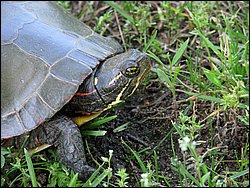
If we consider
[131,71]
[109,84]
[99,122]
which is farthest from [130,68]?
[99,122]

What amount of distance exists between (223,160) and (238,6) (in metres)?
1.43

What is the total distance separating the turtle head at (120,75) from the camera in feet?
9.52

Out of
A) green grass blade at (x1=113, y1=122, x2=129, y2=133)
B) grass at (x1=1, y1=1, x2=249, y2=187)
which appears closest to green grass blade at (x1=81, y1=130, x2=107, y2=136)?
grass at (x1=1, y1=1, x2=249, y2=187)

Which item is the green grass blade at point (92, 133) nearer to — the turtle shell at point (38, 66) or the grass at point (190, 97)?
the grass at point (190, 97)

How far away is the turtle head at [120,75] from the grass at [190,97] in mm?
132

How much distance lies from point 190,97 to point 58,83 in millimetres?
779

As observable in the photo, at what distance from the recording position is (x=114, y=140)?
10.2 ft

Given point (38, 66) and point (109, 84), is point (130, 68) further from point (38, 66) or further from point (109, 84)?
point (38, 66)

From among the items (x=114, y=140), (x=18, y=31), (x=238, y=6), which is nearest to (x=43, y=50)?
(x=18, y=31)

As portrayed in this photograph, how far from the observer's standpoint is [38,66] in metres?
2.97

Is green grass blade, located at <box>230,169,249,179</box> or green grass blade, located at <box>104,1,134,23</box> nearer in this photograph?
green grass blade, located at <box>230,169,249,179</box>

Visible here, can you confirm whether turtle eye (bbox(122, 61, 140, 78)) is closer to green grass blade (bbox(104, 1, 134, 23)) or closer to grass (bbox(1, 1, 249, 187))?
grass (bbox(1, 1, 249, 187))

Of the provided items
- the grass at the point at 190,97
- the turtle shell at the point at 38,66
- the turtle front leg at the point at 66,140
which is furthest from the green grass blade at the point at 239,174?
the turtle shell at the point at 38,66

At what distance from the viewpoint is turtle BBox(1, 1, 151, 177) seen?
→ 2.90 m
